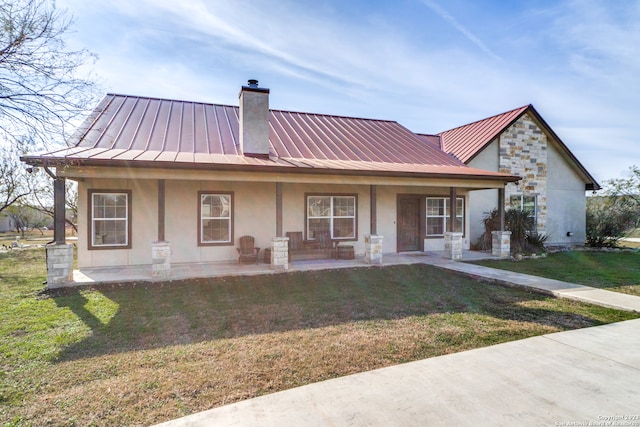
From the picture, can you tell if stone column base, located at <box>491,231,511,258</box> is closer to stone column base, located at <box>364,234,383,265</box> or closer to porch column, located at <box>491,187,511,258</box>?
porch column, located at <box>491,187,511,258</box>

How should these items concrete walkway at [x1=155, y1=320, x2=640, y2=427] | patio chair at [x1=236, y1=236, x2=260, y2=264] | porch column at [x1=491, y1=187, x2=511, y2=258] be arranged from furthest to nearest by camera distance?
porch column at [x1=491, y1=187, x2=511, y2=258], patio chair at [x1=236, y1=236, x2=260, y2=264], concrete walkway at [x1=155, y1=320, x2=640, y2=427]

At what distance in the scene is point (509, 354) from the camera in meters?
4.02

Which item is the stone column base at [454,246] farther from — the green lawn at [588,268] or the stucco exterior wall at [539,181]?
the stucco exterior wall at [539,181]

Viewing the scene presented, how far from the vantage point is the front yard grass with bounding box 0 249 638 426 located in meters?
3.15

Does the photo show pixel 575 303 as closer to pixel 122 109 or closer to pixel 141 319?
pixel 141 319

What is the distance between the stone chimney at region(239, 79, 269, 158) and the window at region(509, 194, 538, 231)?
37.2 feet

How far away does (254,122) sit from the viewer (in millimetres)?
10305

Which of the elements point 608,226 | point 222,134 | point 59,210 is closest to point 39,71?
point 59,210

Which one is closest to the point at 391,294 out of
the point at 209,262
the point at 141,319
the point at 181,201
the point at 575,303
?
the point at 575,303

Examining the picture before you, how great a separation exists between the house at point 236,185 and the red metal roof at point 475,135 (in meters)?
2.00

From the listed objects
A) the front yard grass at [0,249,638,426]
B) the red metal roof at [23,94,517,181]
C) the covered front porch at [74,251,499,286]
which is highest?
the red metal roof at [23,94,517,181]

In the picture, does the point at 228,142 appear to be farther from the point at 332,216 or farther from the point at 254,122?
the point at 332,216

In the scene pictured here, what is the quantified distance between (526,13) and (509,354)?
28.4 ft

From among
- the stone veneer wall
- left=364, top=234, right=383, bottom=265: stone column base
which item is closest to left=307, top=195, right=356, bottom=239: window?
left=364, top=234, right=383, bottom=265: stone column base
